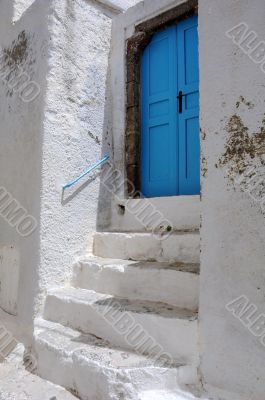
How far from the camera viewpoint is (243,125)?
1.81m

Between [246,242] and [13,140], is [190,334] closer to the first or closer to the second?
[246,242]

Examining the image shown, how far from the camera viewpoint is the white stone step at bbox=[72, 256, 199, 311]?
2.31 metres

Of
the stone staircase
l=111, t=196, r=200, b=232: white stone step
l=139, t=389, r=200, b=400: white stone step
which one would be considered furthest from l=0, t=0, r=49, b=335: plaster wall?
l=139, t=389, r=200, b=400: white stone step

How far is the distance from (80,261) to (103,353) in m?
1.11

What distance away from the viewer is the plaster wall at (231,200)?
172 cm

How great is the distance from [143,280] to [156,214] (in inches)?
36.2

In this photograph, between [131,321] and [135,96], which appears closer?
[131,321]

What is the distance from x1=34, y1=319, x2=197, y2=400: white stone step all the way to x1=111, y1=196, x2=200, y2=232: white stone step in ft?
3.86

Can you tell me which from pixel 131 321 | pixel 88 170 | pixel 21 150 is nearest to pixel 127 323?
pixel 131 321

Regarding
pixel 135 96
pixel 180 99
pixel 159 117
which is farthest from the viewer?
pixel 135 96

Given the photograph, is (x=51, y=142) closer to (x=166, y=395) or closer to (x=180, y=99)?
(x=180, y=99)

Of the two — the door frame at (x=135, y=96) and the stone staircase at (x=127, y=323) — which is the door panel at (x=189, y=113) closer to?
the door frame at (x=135, y=96)

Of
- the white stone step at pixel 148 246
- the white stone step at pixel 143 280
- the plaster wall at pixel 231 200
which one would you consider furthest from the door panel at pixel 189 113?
the plaster wall at pixel 231 200

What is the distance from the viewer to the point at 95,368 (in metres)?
2.11
